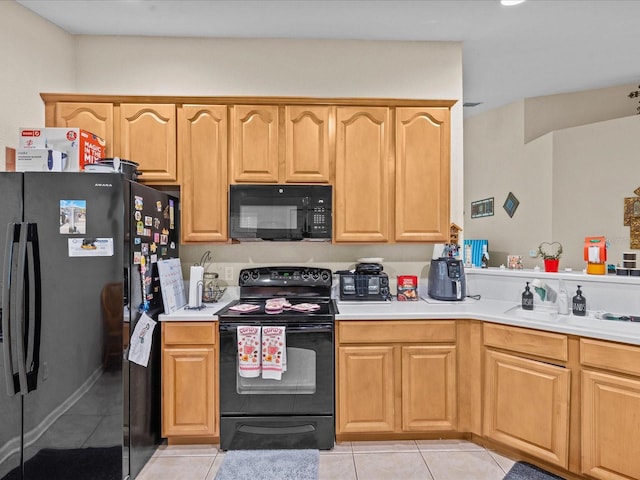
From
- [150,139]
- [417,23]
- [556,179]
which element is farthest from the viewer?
[556,179]

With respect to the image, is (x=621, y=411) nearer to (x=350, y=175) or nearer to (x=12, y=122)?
(x=350, y=175)

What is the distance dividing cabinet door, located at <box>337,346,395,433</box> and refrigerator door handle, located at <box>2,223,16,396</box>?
1.77 meters

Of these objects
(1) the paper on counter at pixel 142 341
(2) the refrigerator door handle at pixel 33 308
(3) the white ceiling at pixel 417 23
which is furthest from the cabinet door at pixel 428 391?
(3) the white ceiling at pixel 417 23

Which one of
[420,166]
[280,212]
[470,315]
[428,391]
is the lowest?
[428,391]

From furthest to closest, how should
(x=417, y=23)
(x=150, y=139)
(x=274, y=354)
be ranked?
(x=417, y=23), (x=150, y=139), (x=274, y=354)

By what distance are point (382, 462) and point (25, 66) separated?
11.8ft

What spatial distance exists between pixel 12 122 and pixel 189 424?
7.69 ft

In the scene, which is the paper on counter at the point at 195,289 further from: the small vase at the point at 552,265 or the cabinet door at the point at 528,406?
the small vase at the point at 552,265

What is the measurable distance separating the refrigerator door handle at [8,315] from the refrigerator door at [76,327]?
0.37 feet

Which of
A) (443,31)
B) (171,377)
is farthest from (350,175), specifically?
(171,377)

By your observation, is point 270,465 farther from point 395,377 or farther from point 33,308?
point 33,308

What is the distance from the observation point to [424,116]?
2562 millimetres

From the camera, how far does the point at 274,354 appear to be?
212 centimetres

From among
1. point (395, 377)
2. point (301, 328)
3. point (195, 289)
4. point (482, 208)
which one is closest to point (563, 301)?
point (395, 377)
